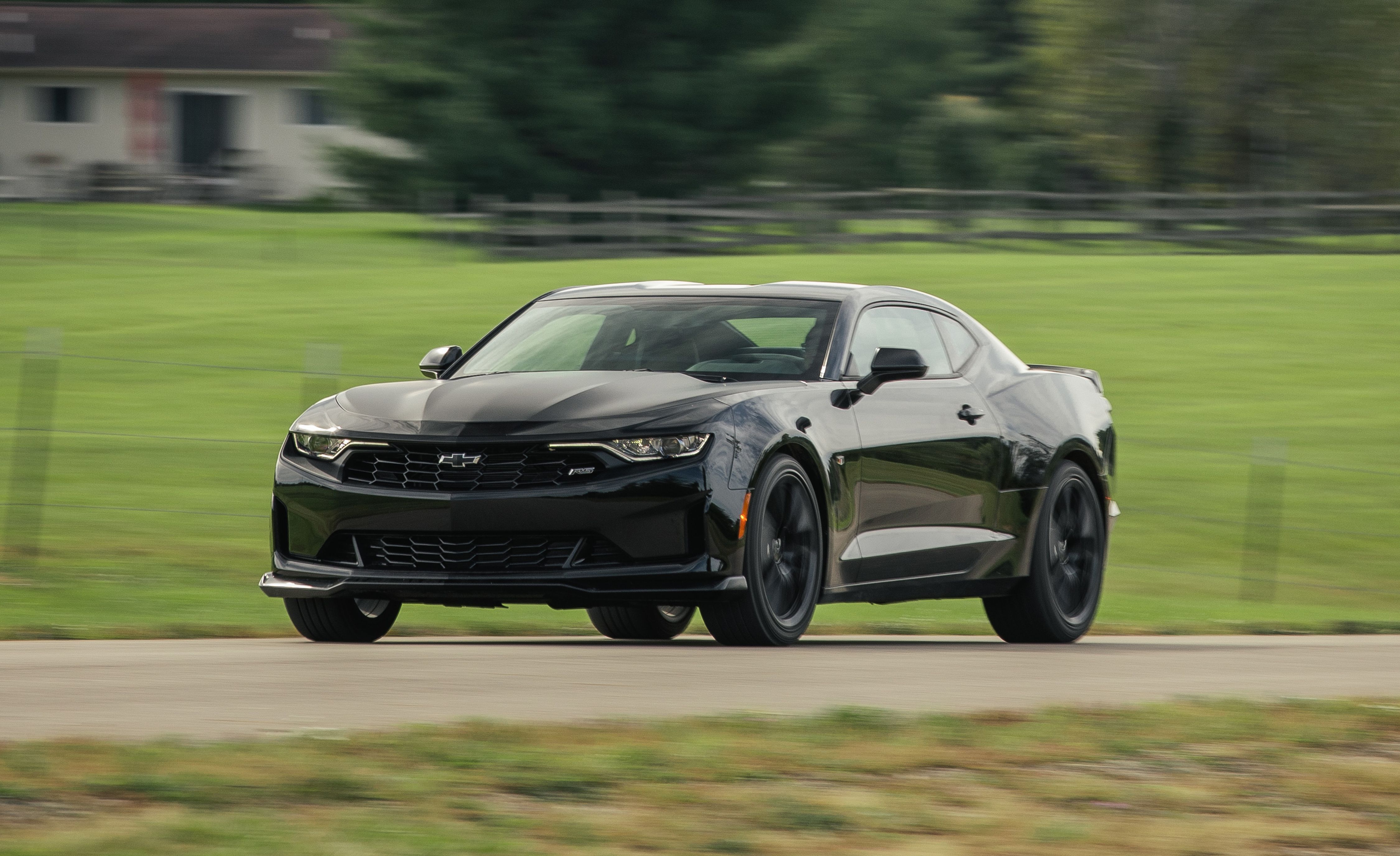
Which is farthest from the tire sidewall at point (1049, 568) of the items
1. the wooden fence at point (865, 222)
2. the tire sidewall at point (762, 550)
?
the wooden fence at point (865, 222)

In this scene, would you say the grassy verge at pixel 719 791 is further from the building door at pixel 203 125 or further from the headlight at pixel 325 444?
the building door at pixel 203 125

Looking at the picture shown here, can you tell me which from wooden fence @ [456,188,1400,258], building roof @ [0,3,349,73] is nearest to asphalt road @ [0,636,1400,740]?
wooden fence @ [456,188,1400,258]

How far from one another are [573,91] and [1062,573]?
35.3 metres

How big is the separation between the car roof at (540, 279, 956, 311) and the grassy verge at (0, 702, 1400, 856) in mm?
3940

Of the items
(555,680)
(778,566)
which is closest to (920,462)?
(778,566)

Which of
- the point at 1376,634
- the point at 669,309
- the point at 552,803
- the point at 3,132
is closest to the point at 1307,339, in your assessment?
the point at 1376,634

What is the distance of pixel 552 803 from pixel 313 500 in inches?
163

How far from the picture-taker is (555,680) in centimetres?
701

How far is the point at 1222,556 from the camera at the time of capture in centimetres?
1644

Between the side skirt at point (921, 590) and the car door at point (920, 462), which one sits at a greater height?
the car door at point (920, 462)

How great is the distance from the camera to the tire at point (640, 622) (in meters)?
10.8

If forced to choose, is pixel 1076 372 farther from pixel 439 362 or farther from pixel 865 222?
pixel 865 222

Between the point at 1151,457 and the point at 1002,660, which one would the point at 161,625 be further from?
the point at 1151,457

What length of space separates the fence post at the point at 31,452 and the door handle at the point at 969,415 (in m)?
5.56
